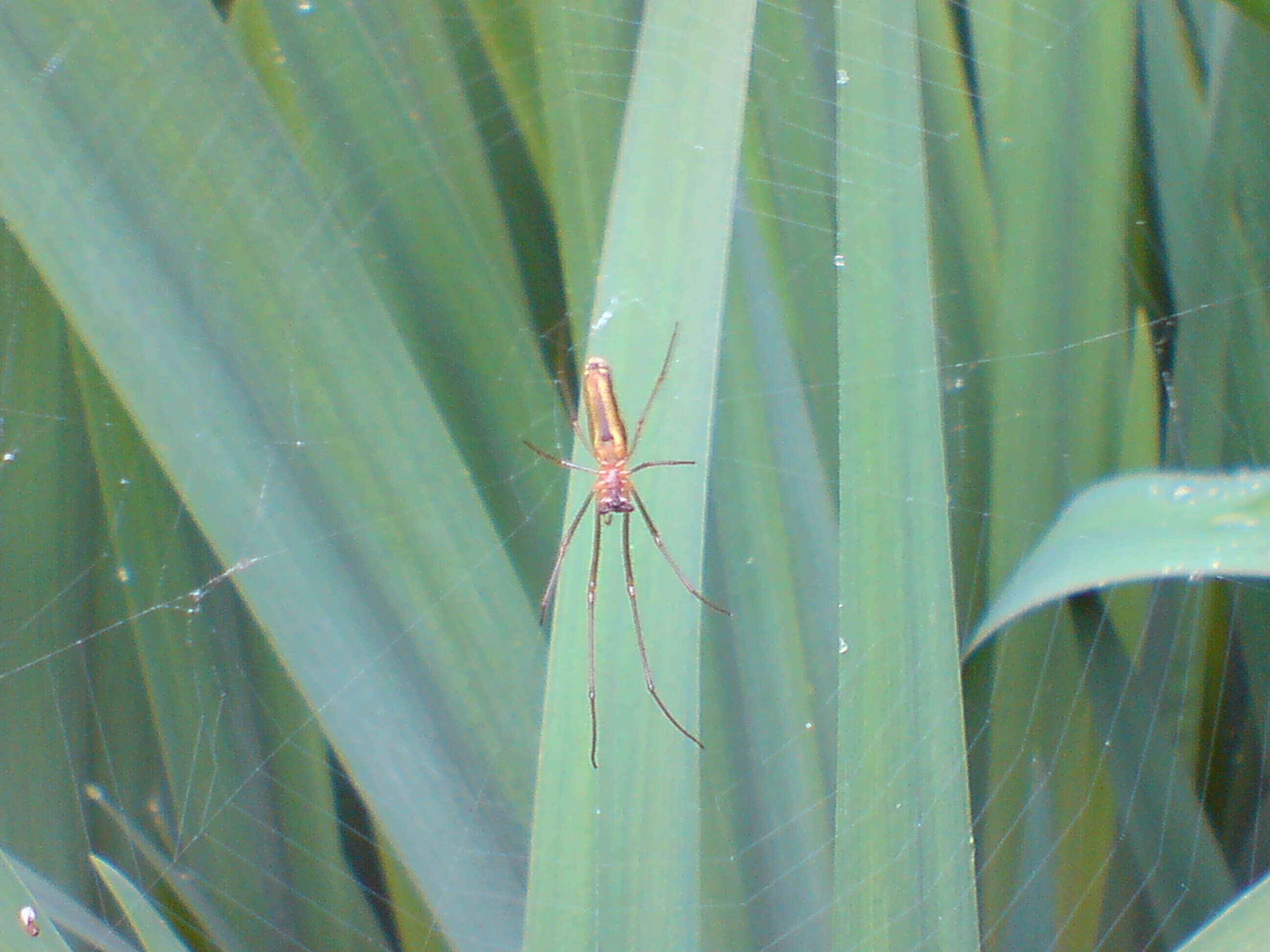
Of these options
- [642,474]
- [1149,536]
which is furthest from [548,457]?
[1149,536]

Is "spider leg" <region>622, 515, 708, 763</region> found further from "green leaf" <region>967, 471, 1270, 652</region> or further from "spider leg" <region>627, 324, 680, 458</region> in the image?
"green leaf" <region>967, 471, 1270, 652</region>

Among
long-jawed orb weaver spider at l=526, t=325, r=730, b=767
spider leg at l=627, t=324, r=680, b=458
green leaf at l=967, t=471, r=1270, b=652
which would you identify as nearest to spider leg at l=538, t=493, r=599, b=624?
long-jawed orb weaver spider at l=526, t=325, r=730, b=767

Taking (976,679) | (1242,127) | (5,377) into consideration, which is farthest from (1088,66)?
(5,377)

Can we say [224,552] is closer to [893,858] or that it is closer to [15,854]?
[15,854]

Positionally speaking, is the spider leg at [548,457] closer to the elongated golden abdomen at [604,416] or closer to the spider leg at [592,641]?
the elongated golden abdomen at [604,416]

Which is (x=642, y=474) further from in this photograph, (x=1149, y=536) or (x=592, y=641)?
(x=1149, y=536)

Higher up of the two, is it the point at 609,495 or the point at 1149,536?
the point at 609,495

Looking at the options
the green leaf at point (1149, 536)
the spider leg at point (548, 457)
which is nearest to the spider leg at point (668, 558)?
the spider leg at point (548, 457)
